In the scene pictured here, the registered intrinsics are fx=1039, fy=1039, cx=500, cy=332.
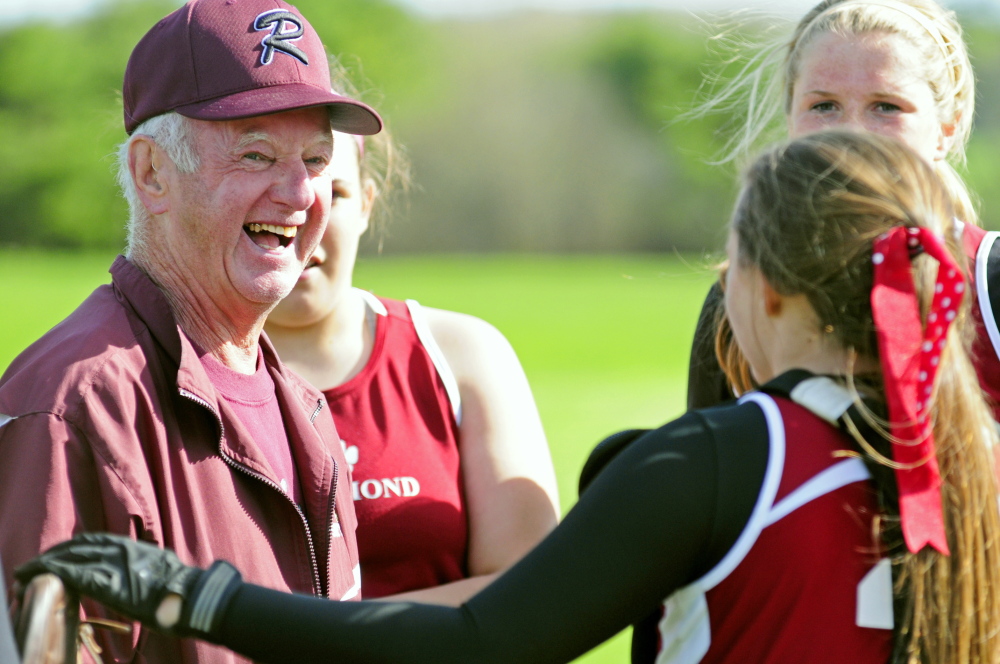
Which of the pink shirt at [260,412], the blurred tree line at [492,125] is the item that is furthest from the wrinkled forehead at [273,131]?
the blurred tree line at [492,125]

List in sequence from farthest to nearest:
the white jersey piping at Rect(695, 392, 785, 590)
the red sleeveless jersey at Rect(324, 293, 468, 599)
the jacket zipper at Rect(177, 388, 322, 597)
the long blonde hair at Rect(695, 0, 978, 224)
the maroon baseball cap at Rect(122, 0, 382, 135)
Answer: the long blonde hair at Rect(695, 0, 978, 224), the red sleeveless jersey at Rect(324, 293, 468, 599), the maroon baseball cap at Rect(122, 0, 382, 135), the jacket zipper at Rect(177, 388, 322, 597), the white jersey piping at Rect(695, 392, 785, 590)

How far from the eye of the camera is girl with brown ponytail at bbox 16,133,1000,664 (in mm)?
1423

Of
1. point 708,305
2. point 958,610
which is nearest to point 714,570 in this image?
point 958,610

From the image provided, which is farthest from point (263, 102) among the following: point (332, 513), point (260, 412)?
point (332, 513)

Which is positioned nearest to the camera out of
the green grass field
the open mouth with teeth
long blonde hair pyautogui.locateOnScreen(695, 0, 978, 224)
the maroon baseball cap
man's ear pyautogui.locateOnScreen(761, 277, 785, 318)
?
man's ear pyautogui.locateOnScreen(761, 277, 785, 318)

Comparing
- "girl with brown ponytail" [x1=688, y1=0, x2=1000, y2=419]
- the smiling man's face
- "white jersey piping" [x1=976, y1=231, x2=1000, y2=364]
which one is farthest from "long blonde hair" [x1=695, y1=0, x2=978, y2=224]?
the smiling man's face

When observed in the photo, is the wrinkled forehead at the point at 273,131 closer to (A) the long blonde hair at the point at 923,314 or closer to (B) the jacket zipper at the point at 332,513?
(B) the jacket zipper at the point at 332,513

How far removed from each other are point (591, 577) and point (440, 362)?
4.59 feet

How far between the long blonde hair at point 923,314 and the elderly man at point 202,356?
3.29 ft

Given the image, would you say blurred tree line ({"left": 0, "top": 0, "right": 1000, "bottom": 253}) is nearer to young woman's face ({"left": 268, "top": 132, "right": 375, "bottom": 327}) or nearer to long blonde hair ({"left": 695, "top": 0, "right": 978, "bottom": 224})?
long blonde hair ({"left": 695, "top": 0, "right": 978, "bottom": 224})

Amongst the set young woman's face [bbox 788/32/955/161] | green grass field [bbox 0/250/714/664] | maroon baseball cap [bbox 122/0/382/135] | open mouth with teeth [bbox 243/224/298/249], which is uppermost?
green grass field [bbox 0/250/714/664]

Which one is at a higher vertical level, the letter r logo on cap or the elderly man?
the letter r logo on cap

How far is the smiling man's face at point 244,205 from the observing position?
2.09m

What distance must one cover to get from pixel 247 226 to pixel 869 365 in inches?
50.8
